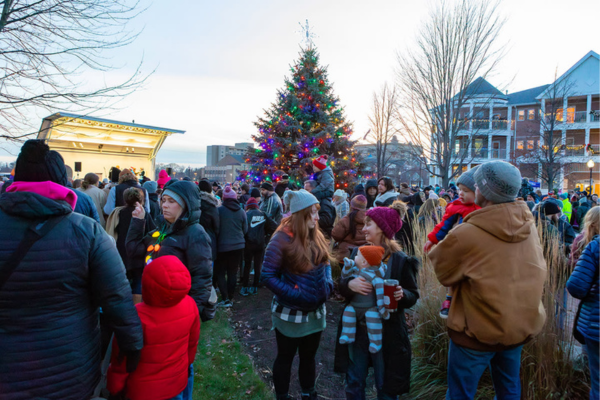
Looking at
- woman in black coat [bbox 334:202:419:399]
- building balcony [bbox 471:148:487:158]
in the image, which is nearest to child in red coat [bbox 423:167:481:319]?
woman in black coat [bbox 334:202:419:399]

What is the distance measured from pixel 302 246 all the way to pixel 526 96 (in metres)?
46.0

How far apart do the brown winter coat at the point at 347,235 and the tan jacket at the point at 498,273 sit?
105 inches

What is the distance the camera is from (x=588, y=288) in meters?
2.47

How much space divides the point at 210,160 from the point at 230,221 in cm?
8318

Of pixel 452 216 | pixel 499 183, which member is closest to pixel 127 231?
pixel 452 216

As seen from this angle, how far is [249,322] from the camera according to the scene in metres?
5.37

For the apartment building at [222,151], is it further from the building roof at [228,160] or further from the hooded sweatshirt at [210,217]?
the hooded sweatshirt at [210,217]

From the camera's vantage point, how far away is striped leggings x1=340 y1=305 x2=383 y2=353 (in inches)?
104

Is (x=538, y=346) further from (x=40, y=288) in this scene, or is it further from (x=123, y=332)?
(x=40, y=288)

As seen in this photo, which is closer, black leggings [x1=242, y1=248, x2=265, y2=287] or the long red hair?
the long red hair

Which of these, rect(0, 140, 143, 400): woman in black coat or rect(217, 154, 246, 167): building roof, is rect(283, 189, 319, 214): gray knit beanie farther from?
rect(217, 154, 246, 167): building roof

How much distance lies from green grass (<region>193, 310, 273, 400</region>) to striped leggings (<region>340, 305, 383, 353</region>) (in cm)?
140

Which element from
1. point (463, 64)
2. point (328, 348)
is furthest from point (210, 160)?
point (328, 348)

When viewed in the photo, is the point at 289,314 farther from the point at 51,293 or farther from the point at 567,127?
the point at 567,127
